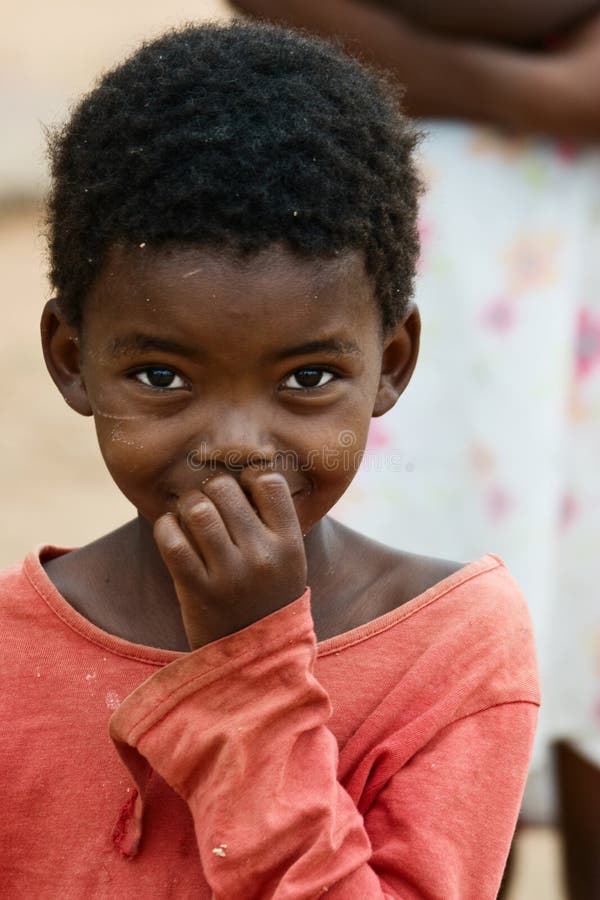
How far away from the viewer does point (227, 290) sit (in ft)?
5.92

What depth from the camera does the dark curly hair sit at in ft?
5.97

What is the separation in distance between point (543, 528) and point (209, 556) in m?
1.52

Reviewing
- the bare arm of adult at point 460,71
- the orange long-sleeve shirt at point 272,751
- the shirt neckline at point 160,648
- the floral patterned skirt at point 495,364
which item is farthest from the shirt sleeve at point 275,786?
the bare arm of adult at point 460,71

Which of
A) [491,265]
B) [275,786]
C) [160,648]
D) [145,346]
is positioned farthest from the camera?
[491,265]

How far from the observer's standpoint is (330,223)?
186cm

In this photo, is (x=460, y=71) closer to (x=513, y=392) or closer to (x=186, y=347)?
(x=513, y=392)

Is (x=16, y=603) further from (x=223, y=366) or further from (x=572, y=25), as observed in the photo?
(x=572, y=25)

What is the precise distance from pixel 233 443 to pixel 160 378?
14 centimetres

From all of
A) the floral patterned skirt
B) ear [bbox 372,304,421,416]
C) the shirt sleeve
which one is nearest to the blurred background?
the floral patterned skirt

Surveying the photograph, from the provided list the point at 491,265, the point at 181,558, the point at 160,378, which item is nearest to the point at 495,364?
the point at 491,265

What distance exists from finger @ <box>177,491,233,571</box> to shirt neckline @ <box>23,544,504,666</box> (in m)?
0.29

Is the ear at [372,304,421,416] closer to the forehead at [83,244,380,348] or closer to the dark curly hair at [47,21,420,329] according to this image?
the dark curly hair at [47,21,420,329]

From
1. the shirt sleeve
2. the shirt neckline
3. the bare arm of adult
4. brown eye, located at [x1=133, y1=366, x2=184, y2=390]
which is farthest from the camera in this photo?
the bare arm of adult

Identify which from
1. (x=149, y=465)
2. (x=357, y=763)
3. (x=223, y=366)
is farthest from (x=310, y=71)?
(x=357, y=763)
